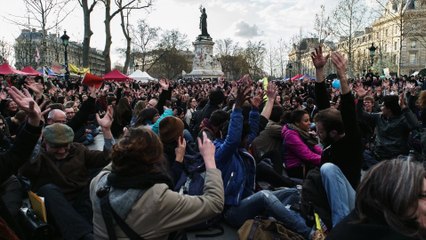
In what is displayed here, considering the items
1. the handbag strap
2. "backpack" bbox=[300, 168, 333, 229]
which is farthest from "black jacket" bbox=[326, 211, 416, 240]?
"backpack" bbox=[300, 168, 333, 229]

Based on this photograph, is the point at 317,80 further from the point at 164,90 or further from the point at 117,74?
the point at 117,74

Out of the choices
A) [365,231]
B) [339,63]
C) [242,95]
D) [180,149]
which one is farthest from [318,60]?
[365,231]

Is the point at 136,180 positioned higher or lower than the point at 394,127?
higher

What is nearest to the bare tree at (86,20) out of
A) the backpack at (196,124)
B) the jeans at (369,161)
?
the backpack at (196,124)

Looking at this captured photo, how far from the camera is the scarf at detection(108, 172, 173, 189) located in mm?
2410

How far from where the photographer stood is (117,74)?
23625 mm

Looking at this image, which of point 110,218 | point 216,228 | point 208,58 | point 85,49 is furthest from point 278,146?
point 208,58

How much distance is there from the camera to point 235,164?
439cm

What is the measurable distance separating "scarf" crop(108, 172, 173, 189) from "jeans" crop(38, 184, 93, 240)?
1522mm

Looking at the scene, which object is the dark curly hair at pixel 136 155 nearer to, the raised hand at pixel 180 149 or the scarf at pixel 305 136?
the raised hand at pixel 180 149

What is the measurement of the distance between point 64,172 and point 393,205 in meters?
3.59

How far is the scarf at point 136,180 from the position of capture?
94.9 inches

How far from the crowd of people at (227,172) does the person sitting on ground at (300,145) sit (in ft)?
0.05

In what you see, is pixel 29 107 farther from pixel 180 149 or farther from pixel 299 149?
pixel 299 149
